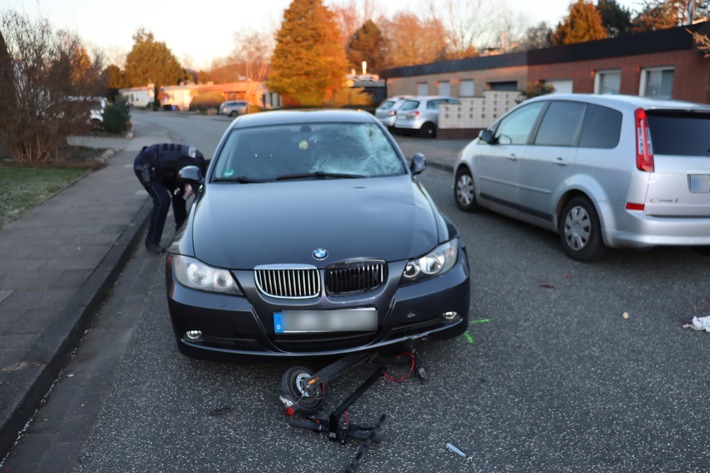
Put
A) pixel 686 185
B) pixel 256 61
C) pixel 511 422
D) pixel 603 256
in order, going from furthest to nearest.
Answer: pixel 256 61 < pixel 603 256 < pixel 686 185 < pixel 511 422

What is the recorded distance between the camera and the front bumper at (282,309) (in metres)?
3.47

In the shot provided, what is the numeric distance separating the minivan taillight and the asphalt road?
114 centimetres

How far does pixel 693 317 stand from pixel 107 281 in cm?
504

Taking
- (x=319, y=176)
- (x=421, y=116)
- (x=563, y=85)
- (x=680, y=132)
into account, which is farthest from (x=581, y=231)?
(x=563, y=85)

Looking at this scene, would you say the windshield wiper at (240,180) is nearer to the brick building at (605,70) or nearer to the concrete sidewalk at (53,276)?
the concrete sidewalk at (53,276)

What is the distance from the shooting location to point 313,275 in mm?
3486

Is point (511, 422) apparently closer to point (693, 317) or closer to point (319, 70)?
point (693, 317)

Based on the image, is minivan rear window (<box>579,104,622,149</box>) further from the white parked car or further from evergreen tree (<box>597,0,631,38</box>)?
evergreen tree (<box>597,0,631,38</box>)

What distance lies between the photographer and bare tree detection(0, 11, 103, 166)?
13227 mm

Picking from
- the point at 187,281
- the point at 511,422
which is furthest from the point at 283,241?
the point at 511,422

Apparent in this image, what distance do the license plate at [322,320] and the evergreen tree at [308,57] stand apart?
44764 millimetres

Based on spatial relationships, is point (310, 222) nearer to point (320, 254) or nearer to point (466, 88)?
point (320, 254)

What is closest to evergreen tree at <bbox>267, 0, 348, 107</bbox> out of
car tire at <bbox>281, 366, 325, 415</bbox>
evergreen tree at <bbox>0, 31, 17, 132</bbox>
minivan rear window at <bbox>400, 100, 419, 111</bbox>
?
minivan rear window at <bbox>400, 100, 419, 111</bbox>

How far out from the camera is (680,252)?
6711mm
